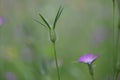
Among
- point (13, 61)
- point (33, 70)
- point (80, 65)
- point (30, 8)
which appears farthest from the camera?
point (30, 8)

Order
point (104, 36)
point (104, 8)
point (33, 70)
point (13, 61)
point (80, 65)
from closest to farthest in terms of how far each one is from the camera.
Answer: point (33, 70) → point (13, 61) → point (80, 65) → point (104, 36) → point (104, 8)

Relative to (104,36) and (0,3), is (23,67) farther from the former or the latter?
(0,3)

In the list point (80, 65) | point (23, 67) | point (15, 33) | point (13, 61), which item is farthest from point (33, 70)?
point (15, 33)

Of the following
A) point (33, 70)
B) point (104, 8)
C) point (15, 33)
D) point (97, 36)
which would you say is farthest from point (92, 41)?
point (33, 70)

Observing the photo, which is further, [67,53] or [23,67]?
[67,53]

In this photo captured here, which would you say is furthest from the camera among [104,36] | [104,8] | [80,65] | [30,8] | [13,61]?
[30,8]

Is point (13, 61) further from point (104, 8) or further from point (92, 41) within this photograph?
point (104, 8)
